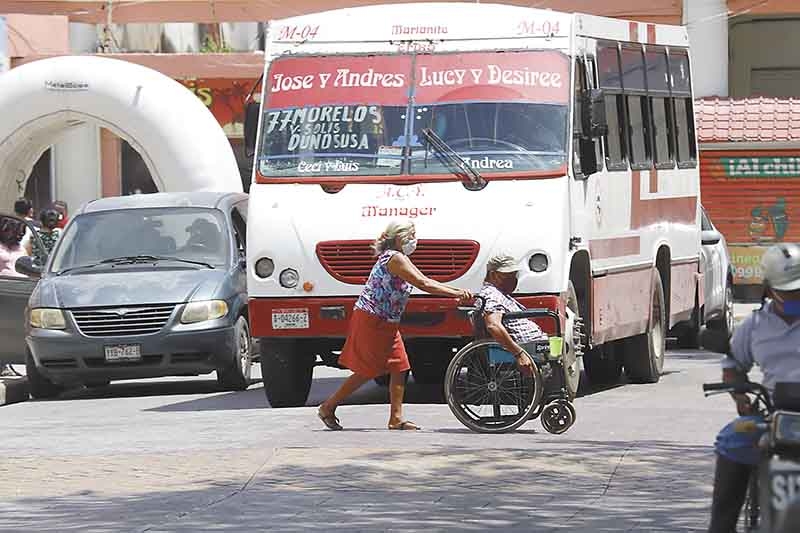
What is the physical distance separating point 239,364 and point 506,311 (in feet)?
14.8

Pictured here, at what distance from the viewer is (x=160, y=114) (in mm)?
24078

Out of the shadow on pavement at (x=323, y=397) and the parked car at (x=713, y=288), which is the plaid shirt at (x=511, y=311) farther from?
the parked car at (x=713, y=288)

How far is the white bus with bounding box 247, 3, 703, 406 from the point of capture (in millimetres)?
14875

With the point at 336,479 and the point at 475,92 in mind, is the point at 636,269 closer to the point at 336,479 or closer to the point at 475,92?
the point at 475,92

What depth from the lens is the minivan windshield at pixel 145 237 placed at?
58.4ft

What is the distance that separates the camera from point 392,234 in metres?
13.6

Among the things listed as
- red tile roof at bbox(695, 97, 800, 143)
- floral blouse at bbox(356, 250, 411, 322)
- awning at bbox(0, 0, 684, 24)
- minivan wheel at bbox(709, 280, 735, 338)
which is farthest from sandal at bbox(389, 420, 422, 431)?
awning at bbox(0, 0, 684, 24)

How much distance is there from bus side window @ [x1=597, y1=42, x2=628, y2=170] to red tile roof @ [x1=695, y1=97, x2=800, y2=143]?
12710 millimetres

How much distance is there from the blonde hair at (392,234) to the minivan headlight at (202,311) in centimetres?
365

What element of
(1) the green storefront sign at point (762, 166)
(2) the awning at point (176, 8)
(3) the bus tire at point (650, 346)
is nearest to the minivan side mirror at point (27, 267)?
(3) the bus tire at point (650, 346)

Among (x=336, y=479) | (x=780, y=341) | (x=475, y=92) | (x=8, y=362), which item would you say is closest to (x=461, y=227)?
(x=475, y=92)

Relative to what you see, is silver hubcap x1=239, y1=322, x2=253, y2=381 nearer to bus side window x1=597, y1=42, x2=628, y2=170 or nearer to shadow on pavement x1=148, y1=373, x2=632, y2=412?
shadow on pavement x1=148, y1=373, x2=632, y2=412

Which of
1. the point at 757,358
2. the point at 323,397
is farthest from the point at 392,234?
the point at 757,358

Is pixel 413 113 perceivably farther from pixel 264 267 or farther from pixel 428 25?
pixel 264 267
